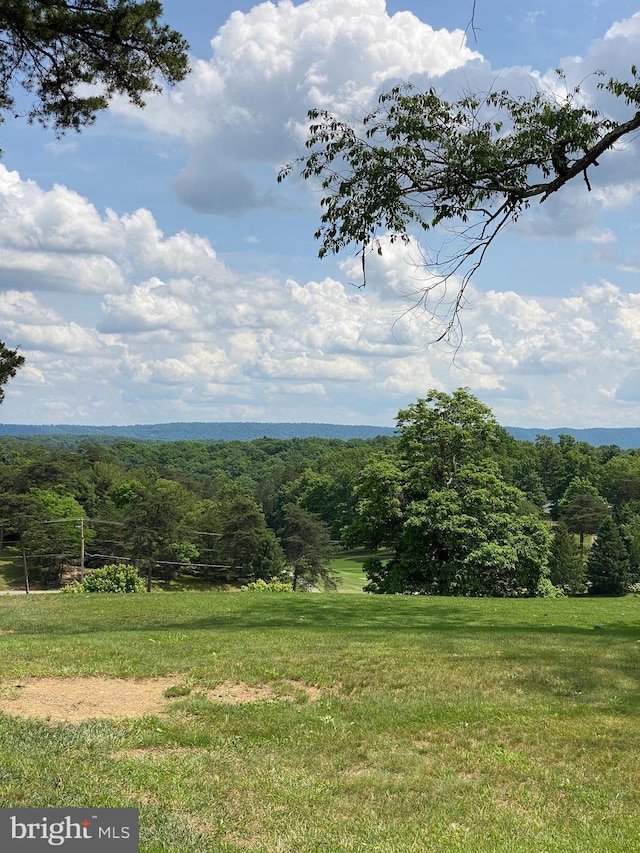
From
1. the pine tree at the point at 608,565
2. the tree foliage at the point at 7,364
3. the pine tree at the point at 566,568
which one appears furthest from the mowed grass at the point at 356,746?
the pine tree at the point at 608,565

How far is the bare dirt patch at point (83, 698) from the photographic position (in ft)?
24.0

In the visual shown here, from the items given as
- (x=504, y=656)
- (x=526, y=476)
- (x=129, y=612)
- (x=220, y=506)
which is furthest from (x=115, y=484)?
(x=504, y=656)

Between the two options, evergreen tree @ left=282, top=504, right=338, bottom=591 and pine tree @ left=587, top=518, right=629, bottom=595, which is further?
pine tree @ left=587, top=518, right=629, bottom=595

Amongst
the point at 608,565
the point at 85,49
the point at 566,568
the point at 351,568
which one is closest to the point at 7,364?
the point at 85,49

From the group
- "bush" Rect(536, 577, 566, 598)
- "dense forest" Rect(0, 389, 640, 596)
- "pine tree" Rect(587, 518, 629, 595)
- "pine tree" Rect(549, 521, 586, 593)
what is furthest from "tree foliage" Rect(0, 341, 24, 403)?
"pine tree" Rect(587, 518, 629, 595)

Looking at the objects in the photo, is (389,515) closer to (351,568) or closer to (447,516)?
(447,516)

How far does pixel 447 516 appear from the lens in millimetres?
27156

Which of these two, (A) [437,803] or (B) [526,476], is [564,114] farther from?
(B) [526,476]

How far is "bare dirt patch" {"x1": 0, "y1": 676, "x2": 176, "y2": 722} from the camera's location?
24.0 feet

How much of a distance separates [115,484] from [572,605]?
8115cm

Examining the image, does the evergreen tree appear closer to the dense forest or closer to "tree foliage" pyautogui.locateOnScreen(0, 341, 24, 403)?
the dense forest

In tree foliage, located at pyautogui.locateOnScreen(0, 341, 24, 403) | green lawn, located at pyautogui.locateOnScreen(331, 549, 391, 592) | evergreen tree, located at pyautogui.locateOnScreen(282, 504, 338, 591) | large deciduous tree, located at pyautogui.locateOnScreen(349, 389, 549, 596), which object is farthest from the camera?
green lawn, located at pyautogui.locateOnScreen(331, 549, 391, 592)

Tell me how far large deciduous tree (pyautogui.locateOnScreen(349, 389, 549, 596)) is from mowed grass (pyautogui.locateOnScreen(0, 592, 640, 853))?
48.6ft

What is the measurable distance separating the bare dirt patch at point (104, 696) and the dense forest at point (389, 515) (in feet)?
63.0
